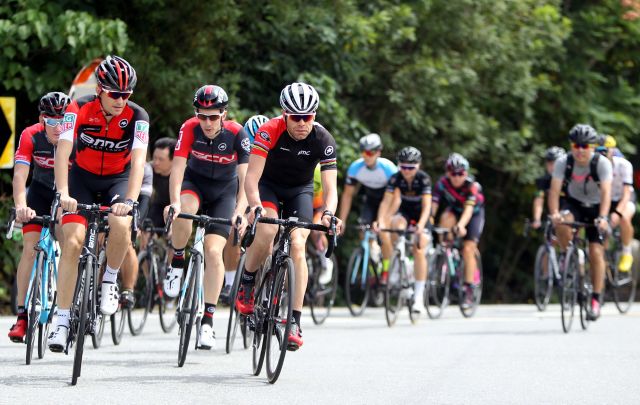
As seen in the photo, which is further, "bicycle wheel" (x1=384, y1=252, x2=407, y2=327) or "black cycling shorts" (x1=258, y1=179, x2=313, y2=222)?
"bicycle wheel" (x1=384, y1=252, x2=407, y2=327)

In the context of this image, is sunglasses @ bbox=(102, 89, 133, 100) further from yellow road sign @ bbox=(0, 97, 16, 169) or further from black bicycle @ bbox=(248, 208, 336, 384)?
yellow road sign @ bbox=(0, 97, 16, 169)

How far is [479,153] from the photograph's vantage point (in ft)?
81.5

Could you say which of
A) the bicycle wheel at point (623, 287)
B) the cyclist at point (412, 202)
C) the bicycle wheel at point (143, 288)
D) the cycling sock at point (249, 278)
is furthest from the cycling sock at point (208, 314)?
the bicycle wheel at point (623, 287)

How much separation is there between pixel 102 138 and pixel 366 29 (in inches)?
456

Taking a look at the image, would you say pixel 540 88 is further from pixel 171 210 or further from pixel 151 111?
pixel 171 210

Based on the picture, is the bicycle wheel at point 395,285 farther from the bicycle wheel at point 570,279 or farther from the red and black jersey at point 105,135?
the red and black jersey at point 105,135

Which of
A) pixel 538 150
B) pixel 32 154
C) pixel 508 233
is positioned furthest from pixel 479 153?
pixel 32 154

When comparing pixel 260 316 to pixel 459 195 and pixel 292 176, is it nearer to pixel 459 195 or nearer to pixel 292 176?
pixel 292 176

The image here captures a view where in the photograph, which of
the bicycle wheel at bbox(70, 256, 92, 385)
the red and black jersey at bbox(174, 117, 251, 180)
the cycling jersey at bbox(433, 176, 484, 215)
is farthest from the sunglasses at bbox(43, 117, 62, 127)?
the cycling jersey at bbox(433, 176, 484, 215)

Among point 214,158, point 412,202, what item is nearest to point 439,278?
point 412,202

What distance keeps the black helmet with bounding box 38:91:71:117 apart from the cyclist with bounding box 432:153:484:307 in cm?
751

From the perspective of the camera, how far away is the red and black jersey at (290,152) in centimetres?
1003

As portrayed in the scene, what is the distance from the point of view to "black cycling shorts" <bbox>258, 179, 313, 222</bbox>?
1041 centimetres

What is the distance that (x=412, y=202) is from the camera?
1725cm
